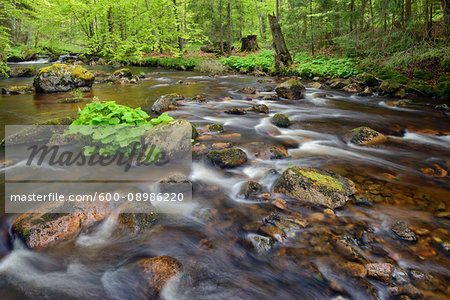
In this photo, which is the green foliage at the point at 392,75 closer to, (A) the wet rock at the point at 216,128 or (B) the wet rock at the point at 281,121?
(B) the wet rock at the point at 281,121

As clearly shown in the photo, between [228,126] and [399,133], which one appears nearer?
[399,133]

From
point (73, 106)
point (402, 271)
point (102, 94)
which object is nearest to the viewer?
point (402, 271)

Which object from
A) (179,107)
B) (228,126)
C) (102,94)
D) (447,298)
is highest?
(102,94)

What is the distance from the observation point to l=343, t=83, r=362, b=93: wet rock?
11516 millimetres

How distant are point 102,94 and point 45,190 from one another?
8331 mm

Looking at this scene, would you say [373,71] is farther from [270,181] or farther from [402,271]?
[402,271]

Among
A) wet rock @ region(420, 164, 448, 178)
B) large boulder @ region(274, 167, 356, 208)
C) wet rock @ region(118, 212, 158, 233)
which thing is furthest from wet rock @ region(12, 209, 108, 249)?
wet rock @ region(420, 164, 448, 178)

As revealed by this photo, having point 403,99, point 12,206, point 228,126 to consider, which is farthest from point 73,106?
point 403,99

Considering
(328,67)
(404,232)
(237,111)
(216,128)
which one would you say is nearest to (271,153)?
(216,128)

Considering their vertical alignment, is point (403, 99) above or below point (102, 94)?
below

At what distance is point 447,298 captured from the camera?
7.01 feet

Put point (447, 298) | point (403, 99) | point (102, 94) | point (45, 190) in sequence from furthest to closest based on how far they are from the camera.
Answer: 1. point (102, 94)
2. point (403, 99)
3. point (45, 190)
4. point (447, 298)

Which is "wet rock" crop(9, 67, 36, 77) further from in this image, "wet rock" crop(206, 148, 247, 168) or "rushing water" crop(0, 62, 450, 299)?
"wet rock" crop(206, 148, 247, 168)

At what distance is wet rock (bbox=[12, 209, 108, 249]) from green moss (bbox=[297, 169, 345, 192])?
9.70ft
